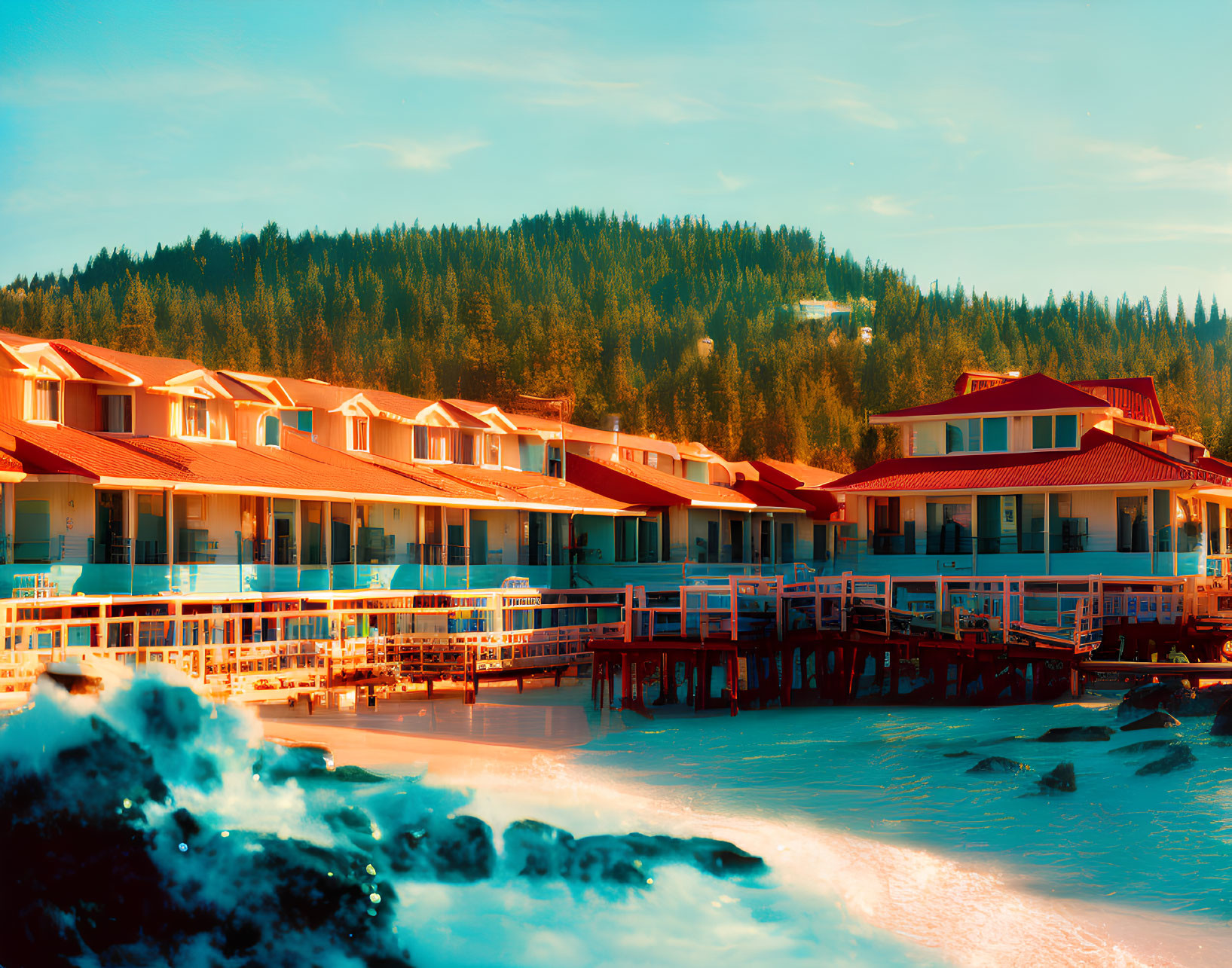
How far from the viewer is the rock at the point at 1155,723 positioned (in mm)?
28562

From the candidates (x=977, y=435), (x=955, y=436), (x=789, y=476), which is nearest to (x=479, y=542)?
(x=955, y=436)

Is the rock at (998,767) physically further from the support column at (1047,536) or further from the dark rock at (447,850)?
the support column at (1047,536)

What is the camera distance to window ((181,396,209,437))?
130ft

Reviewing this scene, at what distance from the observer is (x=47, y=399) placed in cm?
3653

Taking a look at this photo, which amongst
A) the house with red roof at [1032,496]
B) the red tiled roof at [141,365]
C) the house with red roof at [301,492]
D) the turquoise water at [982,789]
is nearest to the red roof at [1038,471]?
the house with red roof at [1032,496]

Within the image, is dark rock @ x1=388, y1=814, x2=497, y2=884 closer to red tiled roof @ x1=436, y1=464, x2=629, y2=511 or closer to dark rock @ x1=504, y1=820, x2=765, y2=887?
dark rock @ x1=504, y1=820, x2=765, y2=887

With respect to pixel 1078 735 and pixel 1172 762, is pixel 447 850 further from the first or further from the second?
pixel 1078 735

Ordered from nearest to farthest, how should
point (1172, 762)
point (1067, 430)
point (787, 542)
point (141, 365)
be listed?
point (1172, 762) → point (141, 365) → point (1067, 430) → point (787, 542)

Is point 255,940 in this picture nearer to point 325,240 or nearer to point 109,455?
point 109,455

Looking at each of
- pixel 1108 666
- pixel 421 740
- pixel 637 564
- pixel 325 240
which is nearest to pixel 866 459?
pixel 637 564

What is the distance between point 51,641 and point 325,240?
15806 cm

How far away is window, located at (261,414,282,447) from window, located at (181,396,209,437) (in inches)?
125

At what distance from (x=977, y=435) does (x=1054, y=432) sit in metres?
2.98

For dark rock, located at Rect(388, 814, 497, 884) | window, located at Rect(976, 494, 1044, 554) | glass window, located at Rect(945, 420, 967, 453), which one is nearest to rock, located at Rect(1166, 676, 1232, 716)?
window, located at Rect(976, 494, 1044, 554)
